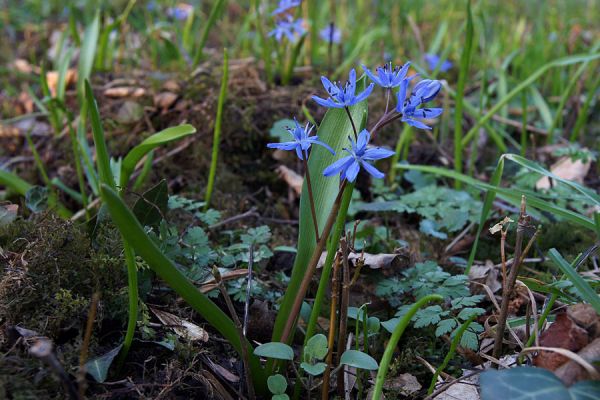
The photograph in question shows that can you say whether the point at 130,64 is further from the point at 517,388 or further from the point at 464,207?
the point at 517,388

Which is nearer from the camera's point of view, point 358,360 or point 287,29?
point 358,360

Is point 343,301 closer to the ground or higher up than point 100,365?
higher up

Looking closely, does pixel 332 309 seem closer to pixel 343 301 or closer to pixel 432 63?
pixel 343 301

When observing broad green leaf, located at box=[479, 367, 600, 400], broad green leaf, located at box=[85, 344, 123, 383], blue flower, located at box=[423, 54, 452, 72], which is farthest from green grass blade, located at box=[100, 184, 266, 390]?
blue flower, located at box=[423, 54, 452, 72]

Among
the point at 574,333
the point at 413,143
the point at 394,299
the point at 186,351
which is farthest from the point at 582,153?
the point at 186,351

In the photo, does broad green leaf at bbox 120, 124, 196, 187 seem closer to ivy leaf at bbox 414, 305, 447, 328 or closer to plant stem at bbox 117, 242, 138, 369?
plant stem at bbox 117, 242, 138, 369

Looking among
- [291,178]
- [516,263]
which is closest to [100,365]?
[516,263]
